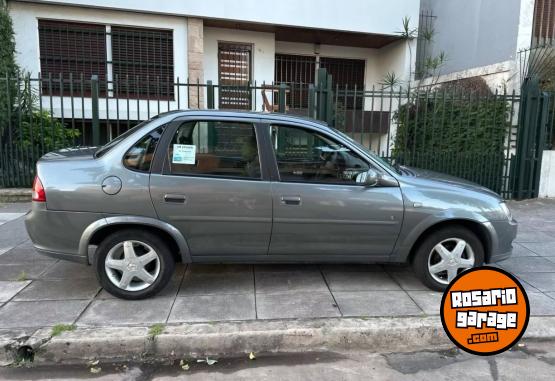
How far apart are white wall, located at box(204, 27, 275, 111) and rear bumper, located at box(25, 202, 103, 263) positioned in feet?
28.5

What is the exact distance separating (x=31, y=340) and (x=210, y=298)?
144 cm

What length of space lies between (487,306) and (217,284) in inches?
105

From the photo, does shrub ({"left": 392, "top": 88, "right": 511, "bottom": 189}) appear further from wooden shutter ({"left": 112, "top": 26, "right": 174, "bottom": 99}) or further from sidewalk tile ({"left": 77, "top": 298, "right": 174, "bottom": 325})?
sidewalk tile ({"left": 77, "top": 298, "right": 174, "bottom": 325})

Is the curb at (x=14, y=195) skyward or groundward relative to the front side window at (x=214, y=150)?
groundward

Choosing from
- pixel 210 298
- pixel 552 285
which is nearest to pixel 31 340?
pixel 210 298

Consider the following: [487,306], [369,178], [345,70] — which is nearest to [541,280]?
[369,178]

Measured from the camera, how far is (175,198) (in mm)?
3770

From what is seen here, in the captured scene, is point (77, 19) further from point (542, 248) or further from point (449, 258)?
point (542, 248)

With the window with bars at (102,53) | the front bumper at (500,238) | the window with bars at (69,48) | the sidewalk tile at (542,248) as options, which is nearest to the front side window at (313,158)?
the front bumper at (500,238)

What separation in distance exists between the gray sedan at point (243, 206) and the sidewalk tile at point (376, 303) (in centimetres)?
33

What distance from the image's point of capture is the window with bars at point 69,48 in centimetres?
1057

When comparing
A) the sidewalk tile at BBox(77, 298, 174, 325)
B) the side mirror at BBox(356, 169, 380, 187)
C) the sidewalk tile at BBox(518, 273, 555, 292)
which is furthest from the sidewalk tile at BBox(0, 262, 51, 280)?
the sidewalk tile at BBox(518, 273, 555, 292)

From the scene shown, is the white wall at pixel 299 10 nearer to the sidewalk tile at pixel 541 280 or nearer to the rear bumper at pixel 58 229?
the rear bumper at pixel 58 229

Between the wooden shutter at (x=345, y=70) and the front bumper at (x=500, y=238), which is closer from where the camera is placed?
the front bumper at (x=500, y=238)
